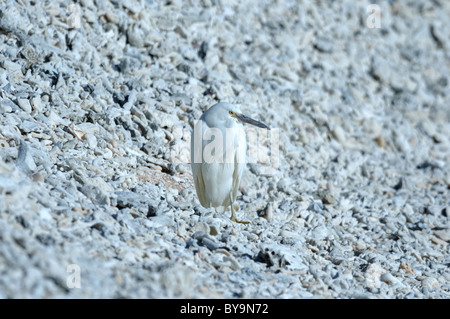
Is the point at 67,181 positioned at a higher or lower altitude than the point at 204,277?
higher

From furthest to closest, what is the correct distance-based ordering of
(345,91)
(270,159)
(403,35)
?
(403,35), (345,91), (270,159)

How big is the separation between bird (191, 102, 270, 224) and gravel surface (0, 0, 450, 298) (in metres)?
0.25

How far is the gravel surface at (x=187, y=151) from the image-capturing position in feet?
A: 14.6

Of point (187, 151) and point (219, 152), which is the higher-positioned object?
point (187, 151)

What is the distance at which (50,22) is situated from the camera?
7.48 metres

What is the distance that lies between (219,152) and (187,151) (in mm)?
962

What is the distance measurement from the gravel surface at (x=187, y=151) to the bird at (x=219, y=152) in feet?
0.83

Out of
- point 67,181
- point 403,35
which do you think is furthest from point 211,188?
point 403,35

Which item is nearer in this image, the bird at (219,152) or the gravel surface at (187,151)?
the gravel surface at (187,151)

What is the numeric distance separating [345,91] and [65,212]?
5928mm

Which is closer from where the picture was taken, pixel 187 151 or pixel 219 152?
pixel 219 152

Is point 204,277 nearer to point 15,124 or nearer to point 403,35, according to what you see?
point 15,124

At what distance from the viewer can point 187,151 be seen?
689 centimetres

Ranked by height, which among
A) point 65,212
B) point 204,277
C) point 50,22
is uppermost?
point 50,22
